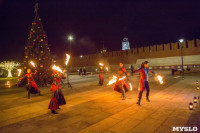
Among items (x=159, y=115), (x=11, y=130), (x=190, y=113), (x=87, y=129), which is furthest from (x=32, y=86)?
(x=190, y=113)

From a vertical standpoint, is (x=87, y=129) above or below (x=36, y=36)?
below

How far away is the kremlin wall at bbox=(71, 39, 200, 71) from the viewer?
4147 centimetres

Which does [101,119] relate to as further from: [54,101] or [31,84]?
[31,84]

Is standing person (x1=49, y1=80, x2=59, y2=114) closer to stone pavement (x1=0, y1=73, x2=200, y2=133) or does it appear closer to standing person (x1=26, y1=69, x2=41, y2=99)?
stone pavement (x1=0, y1=73, x2=200, y2=133)

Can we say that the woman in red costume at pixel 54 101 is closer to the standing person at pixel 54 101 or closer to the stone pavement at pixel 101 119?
the standing person at pixel 54 101

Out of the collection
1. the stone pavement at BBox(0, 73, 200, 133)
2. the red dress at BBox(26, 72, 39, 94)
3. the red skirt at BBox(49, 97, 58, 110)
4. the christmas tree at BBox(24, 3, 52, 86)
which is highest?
the christmas tree at BBox(24, 3, 52, 86)

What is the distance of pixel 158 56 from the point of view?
47.0 meters

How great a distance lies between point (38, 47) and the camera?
14.3m

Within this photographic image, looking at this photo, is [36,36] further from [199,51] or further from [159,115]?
[199,51]

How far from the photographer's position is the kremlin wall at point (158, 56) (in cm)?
4147

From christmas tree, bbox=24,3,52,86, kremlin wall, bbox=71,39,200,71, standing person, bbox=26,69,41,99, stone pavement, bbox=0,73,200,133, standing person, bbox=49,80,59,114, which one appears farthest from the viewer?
kremlin wall, bbox=71,39,200,71

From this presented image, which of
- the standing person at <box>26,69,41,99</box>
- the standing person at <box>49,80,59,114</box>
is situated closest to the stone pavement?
the standing person at <box>49,80,59,114</box>

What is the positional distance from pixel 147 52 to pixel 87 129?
158ft

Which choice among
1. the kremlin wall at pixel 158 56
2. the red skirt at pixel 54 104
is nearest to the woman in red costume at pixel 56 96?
the red skirt at pixel 54 104
